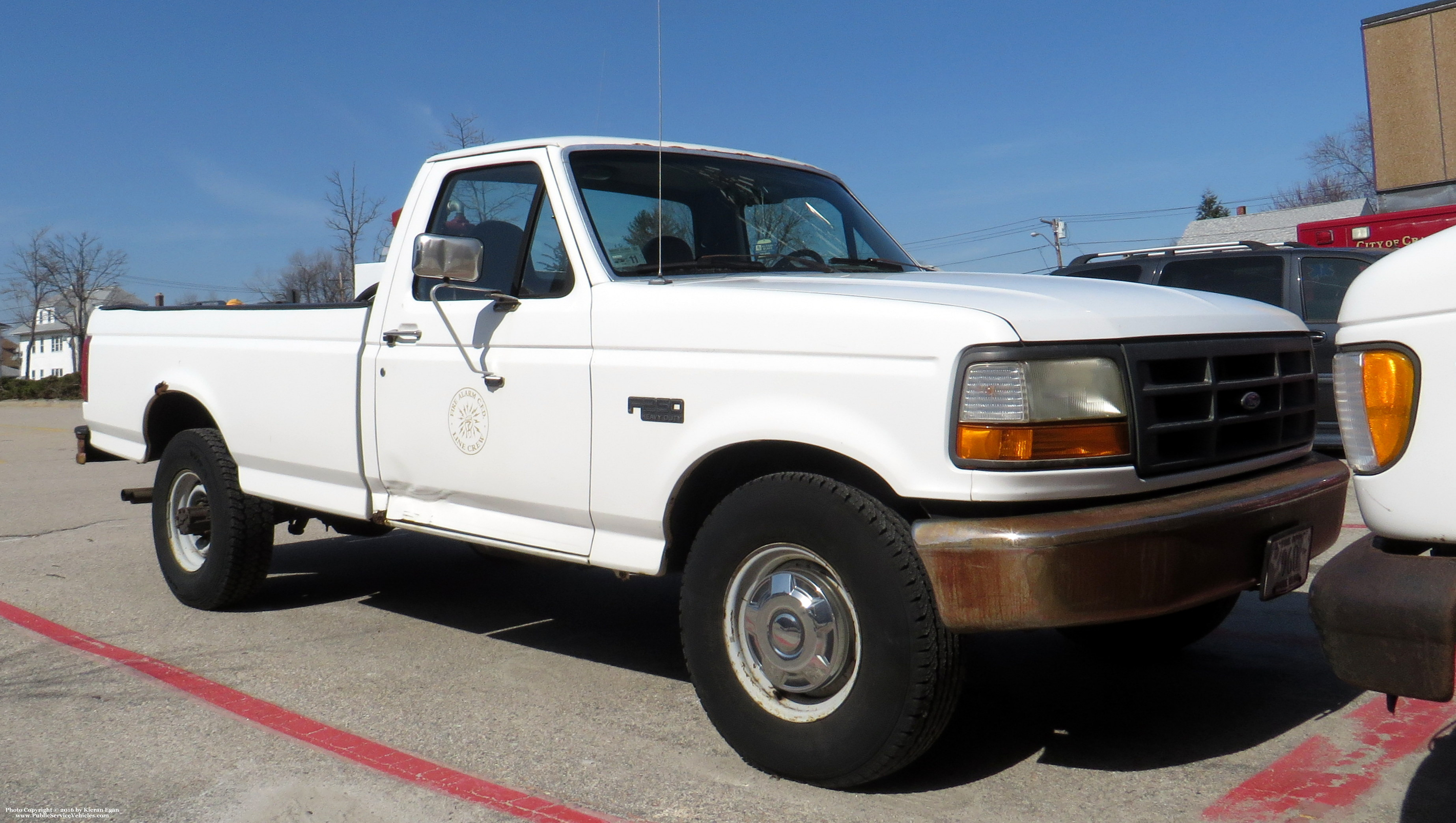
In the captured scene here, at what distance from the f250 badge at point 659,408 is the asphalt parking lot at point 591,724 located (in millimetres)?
1067

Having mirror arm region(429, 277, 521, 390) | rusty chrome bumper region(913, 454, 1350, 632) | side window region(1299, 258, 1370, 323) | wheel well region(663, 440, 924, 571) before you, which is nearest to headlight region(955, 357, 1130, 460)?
rusty chrome bumper region(913, 454, 1350, 632)

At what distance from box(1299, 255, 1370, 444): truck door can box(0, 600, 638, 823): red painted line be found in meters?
7.64

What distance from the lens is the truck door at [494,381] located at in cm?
405

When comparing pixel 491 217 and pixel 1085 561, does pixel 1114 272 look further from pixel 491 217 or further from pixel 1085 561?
pixel 1085 561

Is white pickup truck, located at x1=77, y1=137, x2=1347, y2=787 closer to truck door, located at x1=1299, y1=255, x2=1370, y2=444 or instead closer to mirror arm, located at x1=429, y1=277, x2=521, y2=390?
mirror arm, located at x1=429, y1=277, x2=521, y2=390

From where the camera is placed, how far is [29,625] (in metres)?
5.56

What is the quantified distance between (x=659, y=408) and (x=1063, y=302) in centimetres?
127

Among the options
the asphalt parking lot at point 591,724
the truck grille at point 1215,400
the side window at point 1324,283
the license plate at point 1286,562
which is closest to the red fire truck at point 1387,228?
the side window at point 1324,283

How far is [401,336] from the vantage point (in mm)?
4699

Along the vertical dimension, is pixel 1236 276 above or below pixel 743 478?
above

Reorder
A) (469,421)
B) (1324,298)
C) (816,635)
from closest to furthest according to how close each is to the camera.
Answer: (816,635) < (469,421) < (1324,298)

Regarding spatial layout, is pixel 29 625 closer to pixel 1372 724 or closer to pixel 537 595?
pixel 537 595

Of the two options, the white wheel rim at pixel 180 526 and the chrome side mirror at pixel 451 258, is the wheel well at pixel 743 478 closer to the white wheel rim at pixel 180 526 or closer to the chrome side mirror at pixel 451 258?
the chrome side mirror at pixel 451 258

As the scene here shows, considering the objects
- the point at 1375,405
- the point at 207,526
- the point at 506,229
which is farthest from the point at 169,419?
the point at 1375,405
